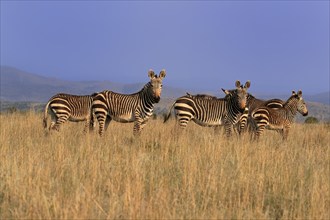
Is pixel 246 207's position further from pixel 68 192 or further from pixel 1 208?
pixel 1 208

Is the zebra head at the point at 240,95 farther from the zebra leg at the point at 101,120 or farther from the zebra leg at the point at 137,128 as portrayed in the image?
the zebra leg at the point at 101,120

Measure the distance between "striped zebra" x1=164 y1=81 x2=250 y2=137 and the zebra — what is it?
27.3 inches

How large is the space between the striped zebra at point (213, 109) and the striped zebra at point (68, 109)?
279 cm

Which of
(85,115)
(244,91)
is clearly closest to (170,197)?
(244,91)

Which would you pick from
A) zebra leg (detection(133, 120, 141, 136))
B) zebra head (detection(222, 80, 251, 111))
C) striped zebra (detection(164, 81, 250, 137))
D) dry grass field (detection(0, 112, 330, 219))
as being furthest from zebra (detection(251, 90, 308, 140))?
dry grass field (detection(0, 112, 330, 219))

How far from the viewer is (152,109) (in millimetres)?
12609

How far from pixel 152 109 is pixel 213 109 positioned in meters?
1.97

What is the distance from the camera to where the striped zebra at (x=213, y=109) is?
1271 cm

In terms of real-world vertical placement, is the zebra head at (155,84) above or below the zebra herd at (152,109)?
above

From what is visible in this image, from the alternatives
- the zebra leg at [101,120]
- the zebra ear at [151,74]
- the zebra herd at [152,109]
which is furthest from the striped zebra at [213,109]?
the zebra leg at [101,120]

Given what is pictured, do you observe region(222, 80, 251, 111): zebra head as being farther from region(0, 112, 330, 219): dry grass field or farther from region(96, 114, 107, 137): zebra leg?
region(0, 112, 330, 219): dry grass field

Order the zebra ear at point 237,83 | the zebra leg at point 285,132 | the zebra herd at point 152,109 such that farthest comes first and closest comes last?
the zebra leg at point 285,132 < the zebra ear at point 237,83 < the zebra herd at point 152,109

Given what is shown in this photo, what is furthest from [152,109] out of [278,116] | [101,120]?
[278,116]

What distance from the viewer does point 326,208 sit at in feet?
17.5
